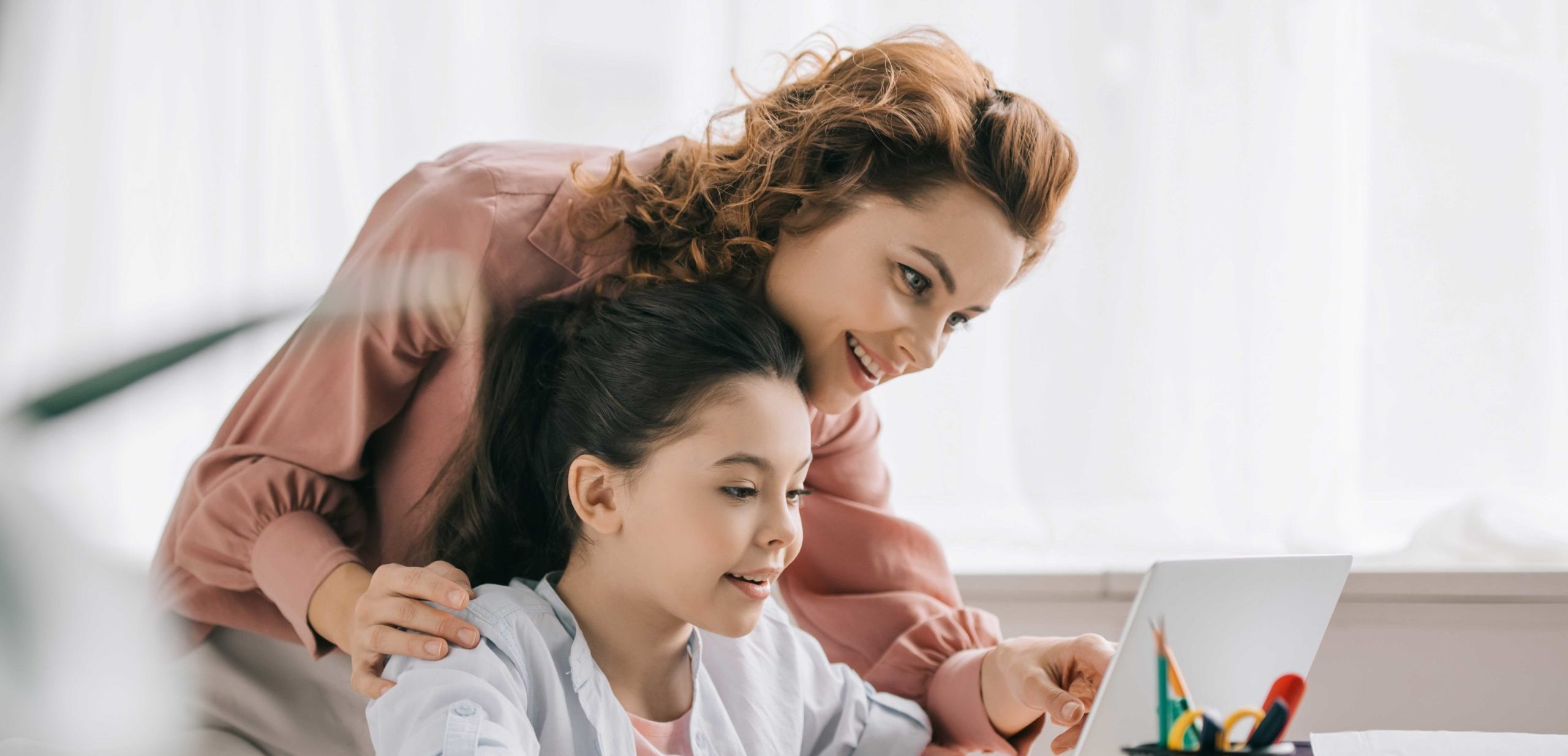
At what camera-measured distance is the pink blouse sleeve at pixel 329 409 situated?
3.39 ft

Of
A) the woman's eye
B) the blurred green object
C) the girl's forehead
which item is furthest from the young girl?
the blurred green object

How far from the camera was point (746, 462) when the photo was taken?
2.96 feet

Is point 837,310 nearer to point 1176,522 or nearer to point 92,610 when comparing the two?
point 92,610

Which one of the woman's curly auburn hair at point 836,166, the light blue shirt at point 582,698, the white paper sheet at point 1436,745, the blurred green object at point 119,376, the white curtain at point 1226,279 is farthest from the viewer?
the white curtain at point 1226,279

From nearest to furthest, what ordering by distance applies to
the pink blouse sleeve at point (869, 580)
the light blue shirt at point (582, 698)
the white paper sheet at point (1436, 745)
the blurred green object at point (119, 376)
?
the blurred green object at point (119, 376) → the light blue shirt at point (582, 698) → the white paper sheet at point (1436, 745) → the pink blouse sleeve at point (869, 580)

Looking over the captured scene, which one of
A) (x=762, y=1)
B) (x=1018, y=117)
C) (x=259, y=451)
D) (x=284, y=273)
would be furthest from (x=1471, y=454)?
(x=284, y=273)

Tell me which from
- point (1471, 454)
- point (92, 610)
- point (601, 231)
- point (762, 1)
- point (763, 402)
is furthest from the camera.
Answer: point (762, 1)

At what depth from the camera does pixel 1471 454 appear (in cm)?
145

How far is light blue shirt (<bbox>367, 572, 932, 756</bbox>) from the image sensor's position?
781mm

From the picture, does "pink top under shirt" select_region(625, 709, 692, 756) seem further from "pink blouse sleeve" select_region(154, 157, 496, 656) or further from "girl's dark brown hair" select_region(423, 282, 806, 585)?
"pink blouse sleeve" select_region(154, 157, 496, 656)

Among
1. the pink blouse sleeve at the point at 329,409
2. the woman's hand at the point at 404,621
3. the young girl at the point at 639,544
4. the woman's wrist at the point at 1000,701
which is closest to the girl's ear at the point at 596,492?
the young girl at the point at 639,544

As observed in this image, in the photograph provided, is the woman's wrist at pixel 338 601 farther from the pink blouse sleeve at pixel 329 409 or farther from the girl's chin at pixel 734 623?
the girl's chin at pixel 734 623

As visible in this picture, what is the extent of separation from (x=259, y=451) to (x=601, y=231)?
37 centimetres

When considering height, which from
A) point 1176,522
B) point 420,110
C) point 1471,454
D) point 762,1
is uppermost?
point 762,1
